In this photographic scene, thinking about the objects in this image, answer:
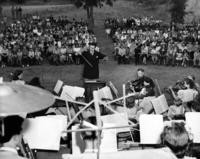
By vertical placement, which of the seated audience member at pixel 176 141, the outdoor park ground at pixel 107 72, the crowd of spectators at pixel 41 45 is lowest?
the outdoor park ground at pixel 107 72

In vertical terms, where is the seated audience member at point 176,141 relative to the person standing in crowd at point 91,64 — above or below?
above

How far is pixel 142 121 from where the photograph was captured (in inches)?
220

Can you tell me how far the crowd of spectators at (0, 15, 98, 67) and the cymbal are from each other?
1571cm

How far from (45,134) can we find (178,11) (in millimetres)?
29743

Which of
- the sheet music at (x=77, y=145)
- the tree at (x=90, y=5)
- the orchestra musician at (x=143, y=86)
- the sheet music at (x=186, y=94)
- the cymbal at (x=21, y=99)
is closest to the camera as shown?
the cymbal at (x=21, y=99)

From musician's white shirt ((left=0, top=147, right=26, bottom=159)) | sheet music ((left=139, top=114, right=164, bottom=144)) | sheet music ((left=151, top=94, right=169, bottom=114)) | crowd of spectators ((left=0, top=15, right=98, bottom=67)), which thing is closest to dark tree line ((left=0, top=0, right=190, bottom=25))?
crowd of spectators ((left=0, top=15, right=98, bottom=67))

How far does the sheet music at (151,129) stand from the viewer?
5531 millimetres

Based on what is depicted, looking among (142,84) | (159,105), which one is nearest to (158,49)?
(142,84)

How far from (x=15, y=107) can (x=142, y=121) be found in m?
2.70

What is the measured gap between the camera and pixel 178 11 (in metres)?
33.6

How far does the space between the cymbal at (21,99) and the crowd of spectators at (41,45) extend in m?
15.7

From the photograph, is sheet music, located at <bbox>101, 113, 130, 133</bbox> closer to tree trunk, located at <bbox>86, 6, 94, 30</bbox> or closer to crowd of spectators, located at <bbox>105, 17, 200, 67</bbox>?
crowd of spectators, located at <bbox>105, 17, 200, 67</bbox>

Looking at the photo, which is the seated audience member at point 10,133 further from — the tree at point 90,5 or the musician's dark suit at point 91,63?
the tree at point 90,5

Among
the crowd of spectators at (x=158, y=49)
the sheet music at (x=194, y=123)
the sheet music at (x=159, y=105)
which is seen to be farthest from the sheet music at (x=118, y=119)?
the crowd of spectators at (x=158, y=49)
